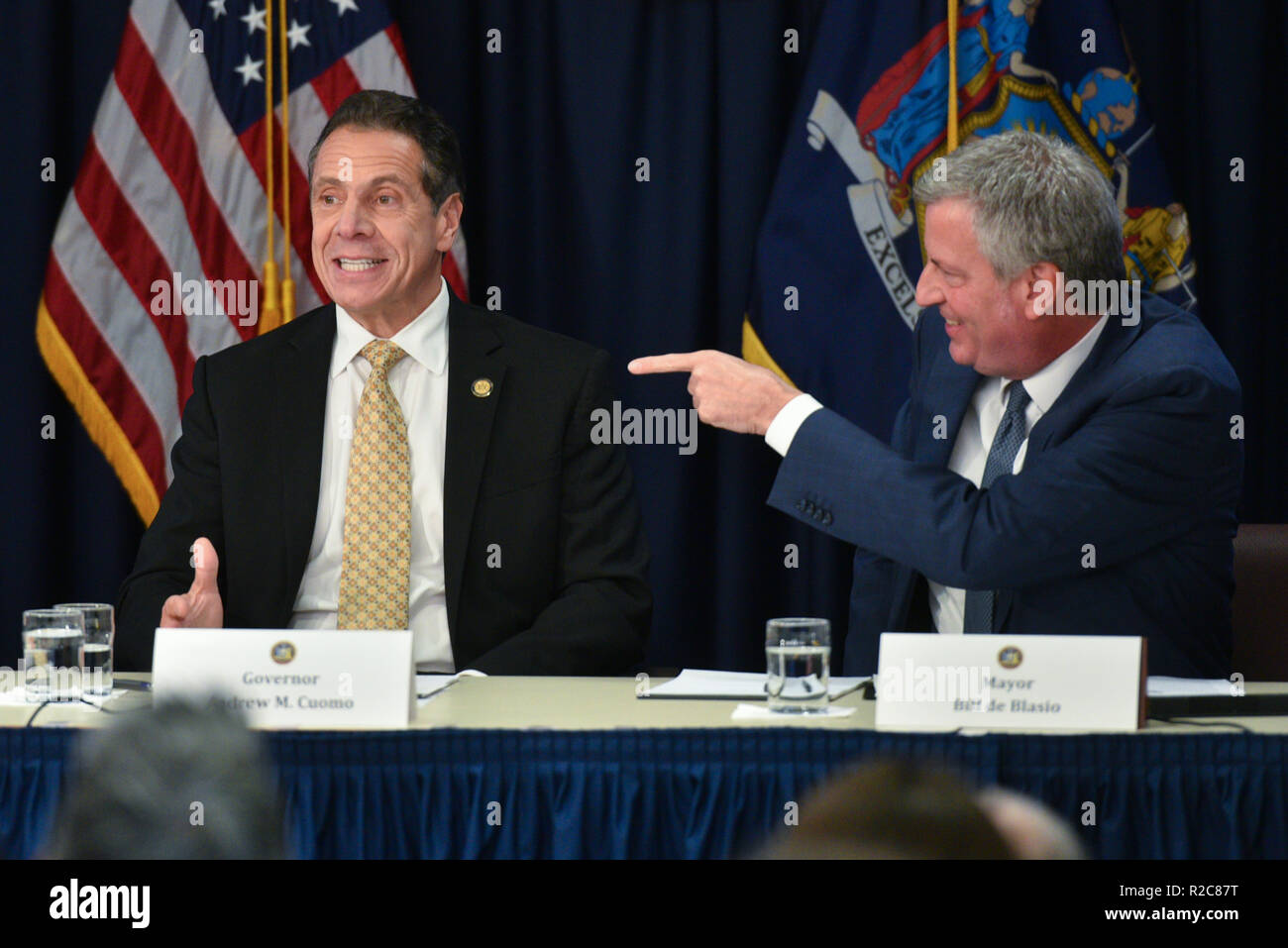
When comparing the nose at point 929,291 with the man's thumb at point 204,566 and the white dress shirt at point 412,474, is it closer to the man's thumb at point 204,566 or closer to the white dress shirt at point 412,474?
the white dress shirt at point 412,474

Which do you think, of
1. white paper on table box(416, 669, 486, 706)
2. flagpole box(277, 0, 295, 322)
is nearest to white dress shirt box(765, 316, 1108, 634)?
white paper on table box(416, 669, 486, 706)

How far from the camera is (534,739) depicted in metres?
2.11

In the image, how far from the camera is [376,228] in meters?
3.26

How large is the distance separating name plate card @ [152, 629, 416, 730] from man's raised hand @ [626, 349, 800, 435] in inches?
29.4

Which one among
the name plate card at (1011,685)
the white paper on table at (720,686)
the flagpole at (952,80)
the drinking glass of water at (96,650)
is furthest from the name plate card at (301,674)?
the flagpole at (952,80)

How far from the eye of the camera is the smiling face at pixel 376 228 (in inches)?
127

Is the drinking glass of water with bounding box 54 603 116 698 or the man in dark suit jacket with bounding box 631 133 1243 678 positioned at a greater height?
the man in dark suit jacket with bounding box 631 133 1243 678

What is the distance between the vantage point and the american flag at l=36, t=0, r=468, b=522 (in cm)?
402

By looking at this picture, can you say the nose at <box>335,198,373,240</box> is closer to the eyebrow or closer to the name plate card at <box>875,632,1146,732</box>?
the eyebrow

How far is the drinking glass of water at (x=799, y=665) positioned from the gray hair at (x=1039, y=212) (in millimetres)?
863
